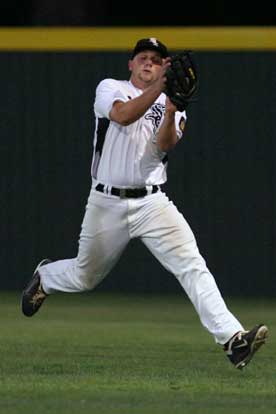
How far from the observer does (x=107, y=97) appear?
8883 millimetres

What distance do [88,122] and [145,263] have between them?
4.14 feet

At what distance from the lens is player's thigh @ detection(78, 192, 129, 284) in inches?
356

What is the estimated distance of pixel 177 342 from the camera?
10180mm

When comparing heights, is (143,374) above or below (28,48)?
below

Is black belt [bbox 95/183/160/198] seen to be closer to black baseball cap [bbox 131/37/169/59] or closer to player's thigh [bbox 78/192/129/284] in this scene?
player's thigh [bbox 78/192/129/284]

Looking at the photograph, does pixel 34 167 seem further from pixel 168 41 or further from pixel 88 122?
pixel 168 41

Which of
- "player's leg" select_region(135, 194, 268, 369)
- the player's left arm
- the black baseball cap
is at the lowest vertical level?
"player's leg" select_region(135, 194, 268, 369)

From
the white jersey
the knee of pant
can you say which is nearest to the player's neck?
the white jersey

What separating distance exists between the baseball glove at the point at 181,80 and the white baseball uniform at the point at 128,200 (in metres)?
0.43

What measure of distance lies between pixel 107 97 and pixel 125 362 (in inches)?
59.2

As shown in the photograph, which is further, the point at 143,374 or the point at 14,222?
the point at 14,222
